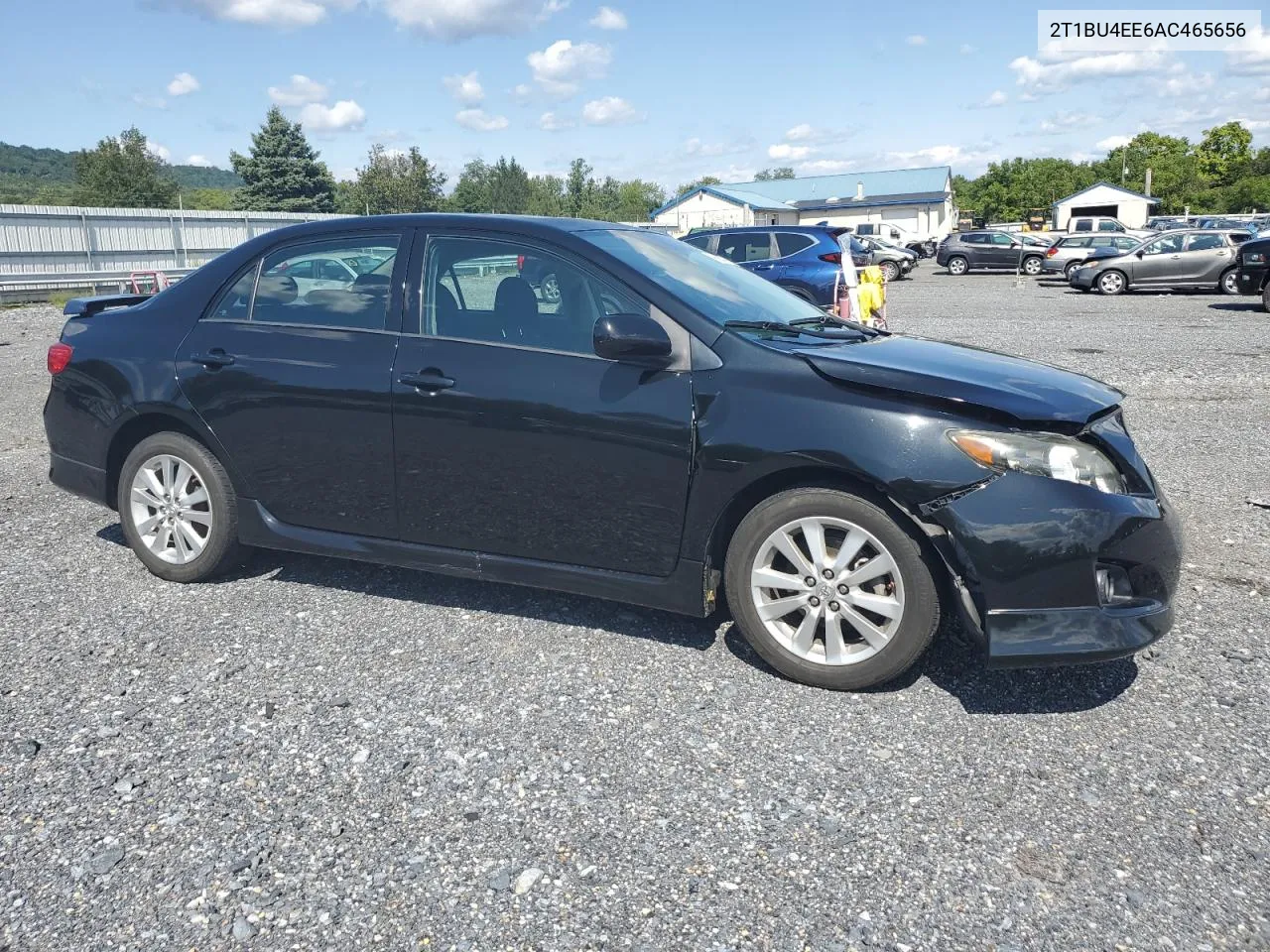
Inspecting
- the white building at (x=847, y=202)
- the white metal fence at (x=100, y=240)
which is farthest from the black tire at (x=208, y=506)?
the white building at (x=847, y=202)

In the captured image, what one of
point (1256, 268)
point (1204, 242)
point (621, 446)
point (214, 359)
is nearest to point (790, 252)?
point (1256, 268)

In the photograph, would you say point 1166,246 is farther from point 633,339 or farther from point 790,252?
point 633,339

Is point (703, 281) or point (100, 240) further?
point (100, 240)

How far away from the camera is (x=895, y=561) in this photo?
3602 mm

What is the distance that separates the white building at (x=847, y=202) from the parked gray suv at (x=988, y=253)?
1337 inches

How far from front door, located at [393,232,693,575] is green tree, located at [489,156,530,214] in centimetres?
8426

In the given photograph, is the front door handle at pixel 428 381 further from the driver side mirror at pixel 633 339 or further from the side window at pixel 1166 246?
the side window at pixel 1166 246

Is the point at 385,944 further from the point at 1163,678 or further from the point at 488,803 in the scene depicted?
the point at 1163,678

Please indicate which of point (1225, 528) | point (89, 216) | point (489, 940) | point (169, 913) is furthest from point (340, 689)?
point (89, 216)

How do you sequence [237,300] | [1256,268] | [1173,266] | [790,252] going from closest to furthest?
1. [237,300]
2. [790,252]
3. [1256,268]
4. [1173,266]

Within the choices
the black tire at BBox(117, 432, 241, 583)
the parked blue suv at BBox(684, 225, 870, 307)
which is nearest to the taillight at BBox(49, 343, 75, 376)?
the black tire at BBox(117, 432, 241, 583)

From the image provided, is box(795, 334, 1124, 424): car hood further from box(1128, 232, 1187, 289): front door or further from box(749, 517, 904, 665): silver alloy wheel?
box(1128, 232, 1187, 289): front door

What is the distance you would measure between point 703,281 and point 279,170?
74.6 metres

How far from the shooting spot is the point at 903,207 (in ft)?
257
